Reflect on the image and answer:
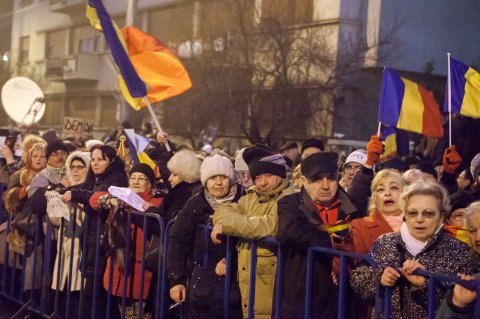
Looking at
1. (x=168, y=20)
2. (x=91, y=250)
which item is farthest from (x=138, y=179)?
(x=168, y=20)

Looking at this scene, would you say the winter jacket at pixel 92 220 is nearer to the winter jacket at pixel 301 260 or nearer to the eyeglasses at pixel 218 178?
the eyeglasses at pixel 218 178

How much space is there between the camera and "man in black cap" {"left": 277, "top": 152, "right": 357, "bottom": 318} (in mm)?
4754

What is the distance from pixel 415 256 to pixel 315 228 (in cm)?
71

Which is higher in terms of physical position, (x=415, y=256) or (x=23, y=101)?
(x=23, y=101)

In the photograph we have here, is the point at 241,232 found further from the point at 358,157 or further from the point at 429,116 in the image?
the point at 429,116

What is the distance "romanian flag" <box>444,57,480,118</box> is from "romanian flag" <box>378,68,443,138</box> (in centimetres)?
42

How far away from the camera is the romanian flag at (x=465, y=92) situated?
8.66m

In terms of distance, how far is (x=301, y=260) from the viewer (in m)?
4.85

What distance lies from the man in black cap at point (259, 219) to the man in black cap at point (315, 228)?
26 centimetres

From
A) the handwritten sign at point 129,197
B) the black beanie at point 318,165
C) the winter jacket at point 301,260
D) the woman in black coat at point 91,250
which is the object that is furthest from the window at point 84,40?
the winter jacket at point 301,260

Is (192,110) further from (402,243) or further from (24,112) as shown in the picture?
(402,243)

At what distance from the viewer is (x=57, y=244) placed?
26.2ft

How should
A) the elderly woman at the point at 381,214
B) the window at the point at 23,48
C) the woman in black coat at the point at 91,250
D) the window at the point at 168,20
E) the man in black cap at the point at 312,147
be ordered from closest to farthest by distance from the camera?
the elderly woman at the point at 381,214
the woman in black coat at the point at 91,250
the man in black cap at the point at 312,147
the window at the point at 168,20
the window at the point at 23,48

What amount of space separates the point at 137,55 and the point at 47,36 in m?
33.0
